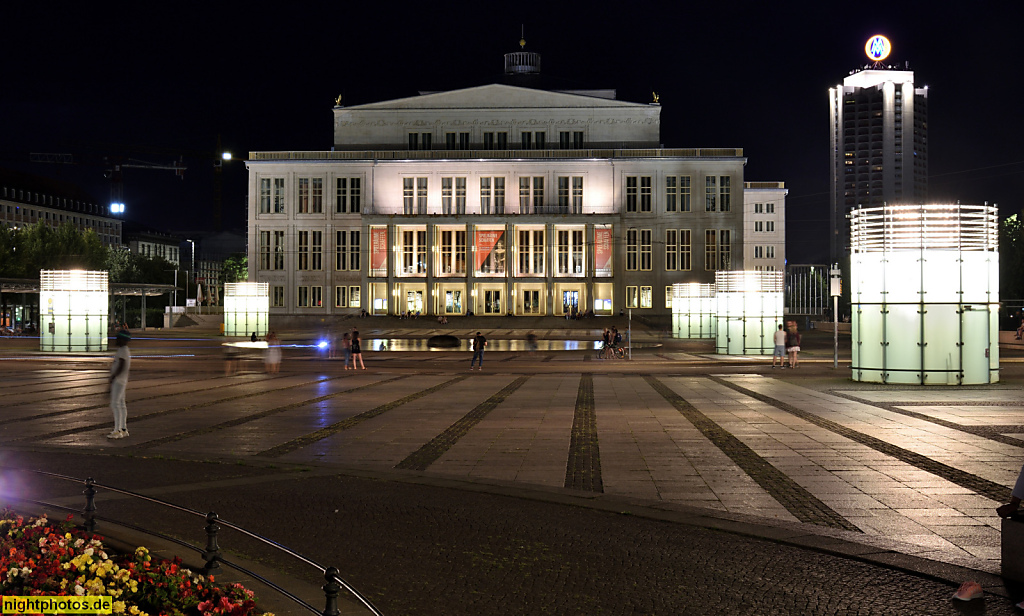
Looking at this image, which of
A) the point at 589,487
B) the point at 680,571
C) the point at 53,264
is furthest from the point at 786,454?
the point at 53,264

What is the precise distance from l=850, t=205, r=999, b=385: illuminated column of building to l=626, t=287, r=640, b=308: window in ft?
238

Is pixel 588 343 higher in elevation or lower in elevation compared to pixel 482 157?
lower

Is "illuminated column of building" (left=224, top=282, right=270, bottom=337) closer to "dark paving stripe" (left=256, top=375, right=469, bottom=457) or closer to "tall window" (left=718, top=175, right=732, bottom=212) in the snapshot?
"dark paving stripe" (left=256, top=375, right=469, bottom=457)

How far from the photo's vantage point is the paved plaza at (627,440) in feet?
33.7

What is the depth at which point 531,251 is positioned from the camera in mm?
100938

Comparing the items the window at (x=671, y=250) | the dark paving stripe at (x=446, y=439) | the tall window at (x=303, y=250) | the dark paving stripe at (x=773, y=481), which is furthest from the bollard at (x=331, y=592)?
the tall window at (x=303, y=250)

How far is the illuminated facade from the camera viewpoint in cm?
9988

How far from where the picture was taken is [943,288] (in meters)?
26.8

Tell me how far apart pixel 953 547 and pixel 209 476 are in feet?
28.9

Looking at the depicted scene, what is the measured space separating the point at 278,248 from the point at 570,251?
32.6 metres

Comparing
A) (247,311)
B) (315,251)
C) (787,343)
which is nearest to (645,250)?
(315,251)

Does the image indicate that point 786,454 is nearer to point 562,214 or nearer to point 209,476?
point 209,476

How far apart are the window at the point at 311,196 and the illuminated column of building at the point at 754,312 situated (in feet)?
226

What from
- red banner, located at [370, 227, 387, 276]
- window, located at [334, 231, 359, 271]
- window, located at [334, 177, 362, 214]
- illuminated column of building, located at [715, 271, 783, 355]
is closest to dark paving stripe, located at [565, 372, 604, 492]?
illuminated column of building, located at [715, 271, 783, 355]
